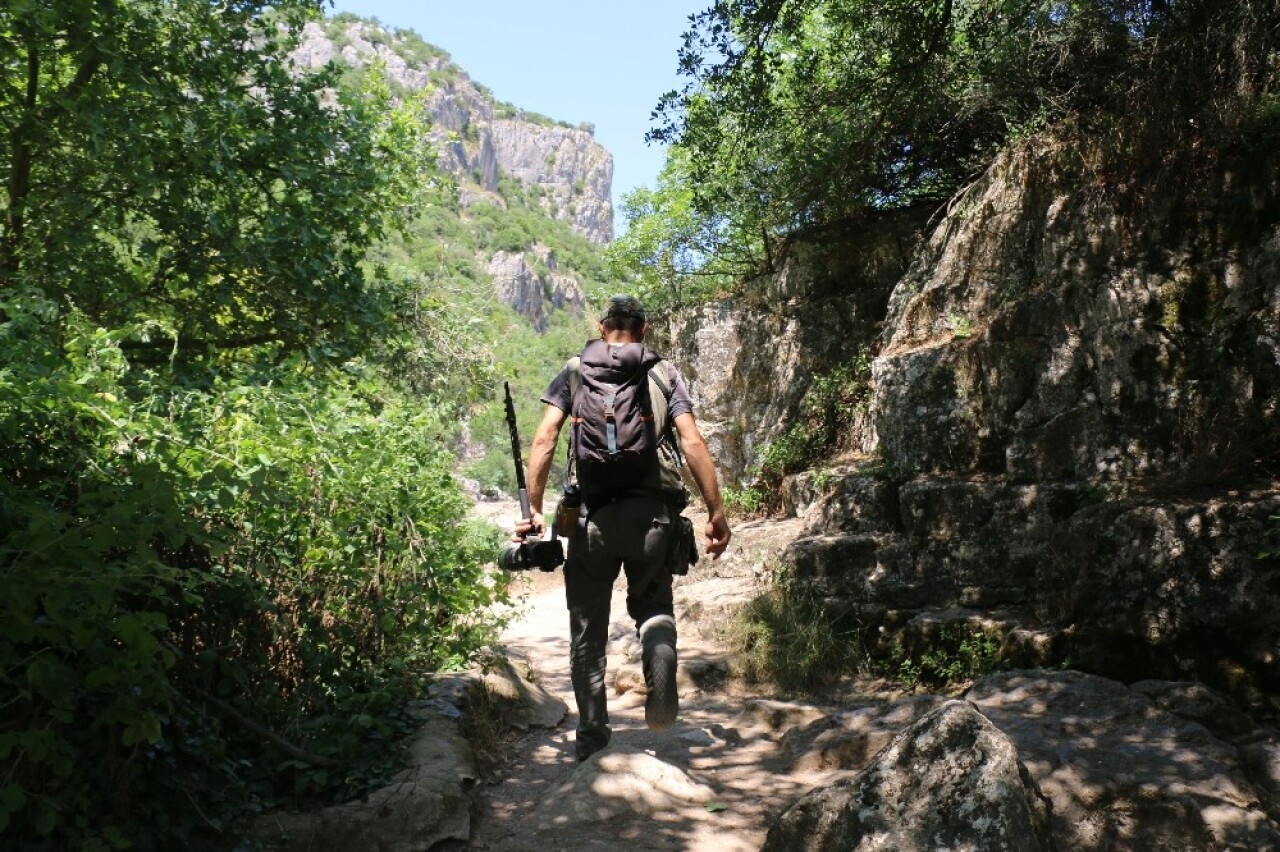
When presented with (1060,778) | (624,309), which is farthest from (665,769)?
(624,309)

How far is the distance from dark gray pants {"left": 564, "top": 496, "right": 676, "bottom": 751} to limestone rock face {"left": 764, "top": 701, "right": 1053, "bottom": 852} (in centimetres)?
137

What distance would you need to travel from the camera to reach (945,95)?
9195 mm

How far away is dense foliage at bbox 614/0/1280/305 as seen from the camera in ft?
21.1

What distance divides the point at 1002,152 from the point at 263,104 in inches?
281

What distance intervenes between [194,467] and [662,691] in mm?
2174

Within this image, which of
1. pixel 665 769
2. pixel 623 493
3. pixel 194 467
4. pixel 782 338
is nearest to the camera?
pixel 194 467

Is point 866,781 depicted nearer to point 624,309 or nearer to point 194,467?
point 624,309

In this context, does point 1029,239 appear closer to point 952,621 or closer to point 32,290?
point 952,621

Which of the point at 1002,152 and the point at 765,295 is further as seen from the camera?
the point at 765,295

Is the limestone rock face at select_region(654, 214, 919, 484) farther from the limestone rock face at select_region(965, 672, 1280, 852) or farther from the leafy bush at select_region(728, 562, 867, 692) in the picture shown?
the limestone rock face at select_region(965, 672, 1280, 852)

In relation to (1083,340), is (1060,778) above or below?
below

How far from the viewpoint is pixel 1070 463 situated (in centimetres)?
652

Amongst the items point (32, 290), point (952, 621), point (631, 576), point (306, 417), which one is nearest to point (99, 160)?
point (32, 290)

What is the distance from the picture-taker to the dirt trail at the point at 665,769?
141 inches
